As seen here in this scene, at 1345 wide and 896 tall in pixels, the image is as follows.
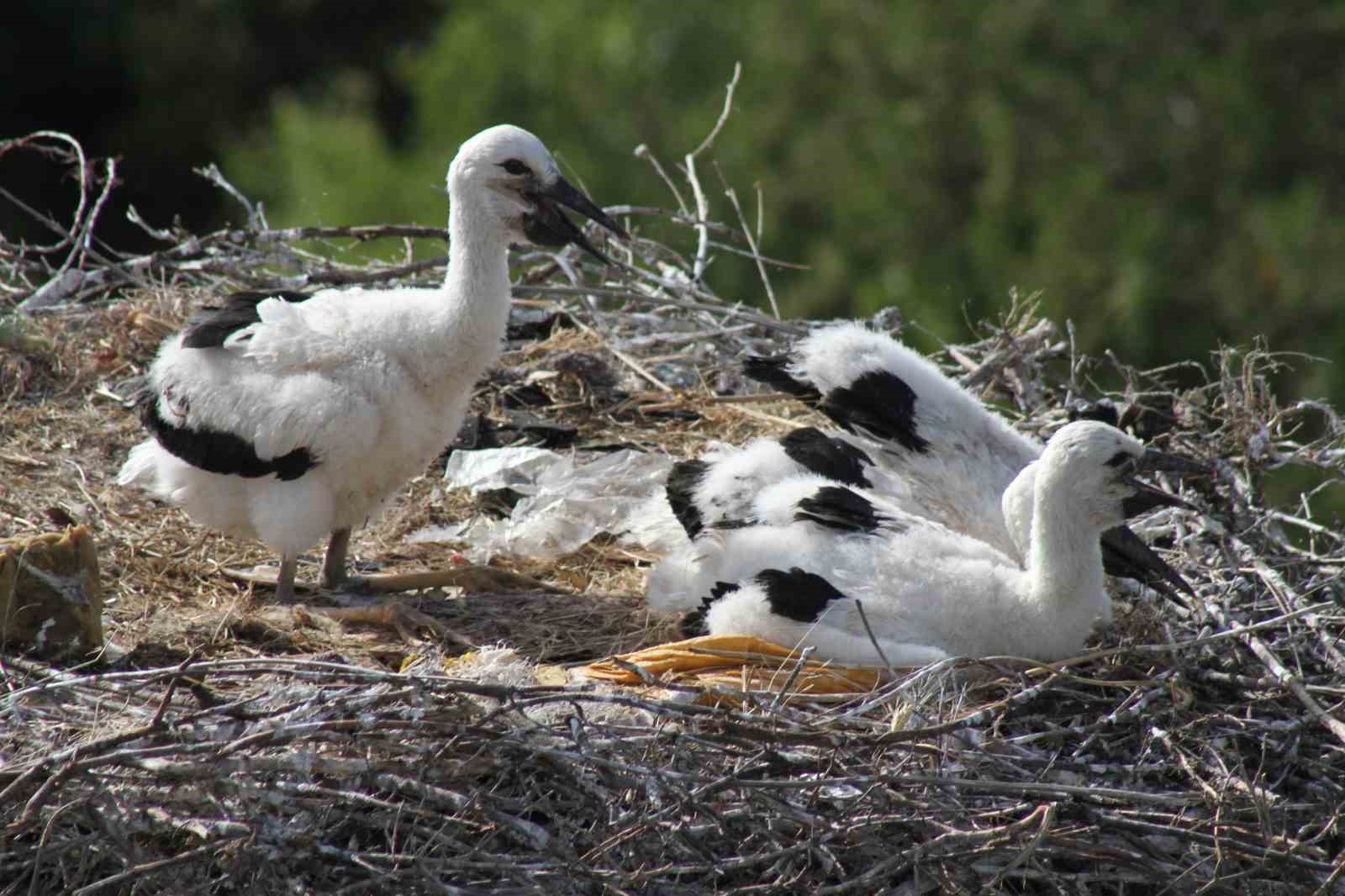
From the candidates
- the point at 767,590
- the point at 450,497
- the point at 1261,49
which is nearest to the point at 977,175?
the point at 1261,49

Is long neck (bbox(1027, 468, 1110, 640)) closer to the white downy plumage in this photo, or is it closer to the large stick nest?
the large stick nest

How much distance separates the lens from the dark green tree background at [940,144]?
1291 cm

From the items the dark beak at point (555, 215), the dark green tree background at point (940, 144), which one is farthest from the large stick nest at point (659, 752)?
the dark green tree background at point (940, 144)

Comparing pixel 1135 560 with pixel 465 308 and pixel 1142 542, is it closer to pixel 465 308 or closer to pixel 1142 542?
pixel 1142 542

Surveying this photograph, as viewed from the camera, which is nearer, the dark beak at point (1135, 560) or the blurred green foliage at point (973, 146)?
the dark beak at point (1135, 560)

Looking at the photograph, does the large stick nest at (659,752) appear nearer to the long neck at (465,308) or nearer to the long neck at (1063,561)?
the long neck at (1063,561)

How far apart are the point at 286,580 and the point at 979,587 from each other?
6.68 ft

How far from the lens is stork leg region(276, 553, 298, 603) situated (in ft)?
18.1

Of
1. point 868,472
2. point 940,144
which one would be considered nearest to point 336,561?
point 868,472

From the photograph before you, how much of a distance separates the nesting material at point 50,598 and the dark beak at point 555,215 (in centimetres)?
152

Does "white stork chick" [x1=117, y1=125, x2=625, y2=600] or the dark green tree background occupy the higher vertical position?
"white stork chick" [x1=117, y1=125, x2=625, y2=600]

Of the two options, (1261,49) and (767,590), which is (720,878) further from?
(1261,49)

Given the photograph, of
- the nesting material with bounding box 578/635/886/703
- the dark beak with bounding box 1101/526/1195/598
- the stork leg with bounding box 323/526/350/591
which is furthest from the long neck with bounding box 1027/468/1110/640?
the stork leg with bounding box 323/526/350/591

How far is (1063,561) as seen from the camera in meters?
4.83
